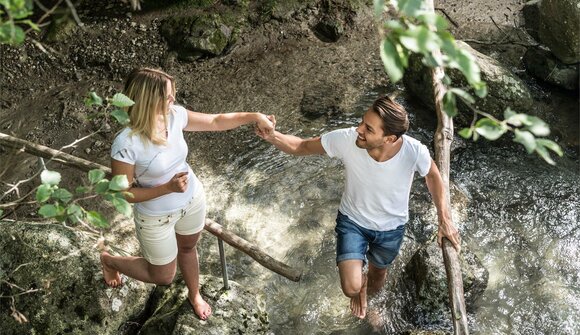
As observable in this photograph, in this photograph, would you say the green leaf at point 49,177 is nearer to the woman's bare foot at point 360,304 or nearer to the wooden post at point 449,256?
the wooden post at point 449,256

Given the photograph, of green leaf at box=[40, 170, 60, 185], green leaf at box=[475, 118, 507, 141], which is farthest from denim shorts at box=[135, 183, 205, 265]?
green leaf at box=[475, 118, 507, 141]

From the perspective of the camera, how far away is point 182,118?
152 inches

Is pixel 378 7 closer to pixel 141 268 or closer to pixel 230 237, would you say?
pixel 230 237

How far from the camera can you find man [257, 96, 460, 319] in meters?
3.94

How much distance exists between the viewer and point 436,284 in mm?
5445

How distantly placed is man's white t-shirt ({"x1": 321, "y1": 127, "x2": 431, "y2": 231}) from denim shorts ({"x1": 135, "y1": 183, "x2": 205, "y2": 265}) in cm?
99

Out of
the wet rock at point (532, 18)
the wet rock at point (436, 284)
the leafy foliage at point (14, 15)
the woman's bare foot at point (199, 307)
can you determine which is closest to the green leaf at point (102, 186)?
the leafy foliage at point (14, 15)

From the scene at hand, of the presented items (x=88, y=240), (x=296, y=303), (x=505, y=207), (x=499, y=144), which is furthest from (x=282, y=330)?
(x=499, y=144)

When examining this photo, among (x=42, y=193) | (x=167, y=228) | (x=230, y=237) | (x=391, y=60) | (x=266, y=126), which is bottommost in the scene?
(x=230, y=237)

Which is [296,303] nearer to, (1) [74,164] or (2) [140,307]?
(2) [140,307]

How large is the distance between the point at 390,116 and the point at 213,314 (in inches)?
83.5

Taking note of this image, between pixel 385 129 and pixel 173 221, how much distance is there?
1.49 meters

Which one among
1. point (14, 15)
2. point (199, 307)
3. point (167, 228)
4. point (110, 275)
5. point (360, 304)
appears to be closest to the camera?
point (14, 15)

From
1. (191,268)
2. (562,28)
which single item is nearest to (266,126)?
(191,268)
